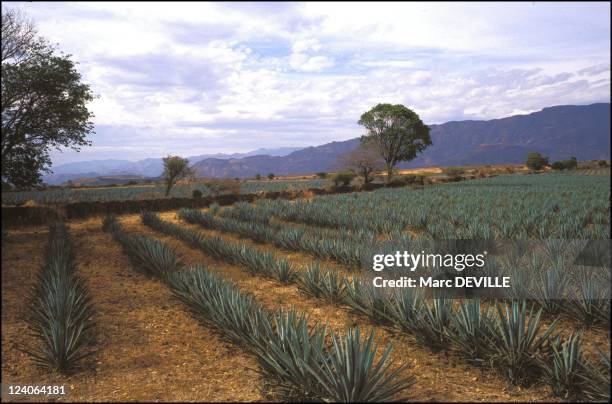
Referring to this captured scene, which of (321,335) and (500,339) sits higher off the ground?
(321,335)

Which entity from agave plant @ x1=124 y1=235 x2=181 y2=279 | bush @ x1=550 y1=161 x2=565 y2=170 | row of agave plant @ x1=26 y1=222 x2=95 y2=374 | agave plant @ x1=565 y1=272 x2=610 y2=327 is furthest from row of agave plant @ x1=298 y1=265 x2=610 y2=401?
bush @ x1=550 y1=161 x2=565 y2=170

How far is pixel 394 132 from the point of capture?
4238 cm

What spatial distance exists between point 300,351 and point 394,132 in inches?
1629

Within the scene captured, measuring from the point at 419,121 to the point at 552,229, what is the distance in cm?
3509

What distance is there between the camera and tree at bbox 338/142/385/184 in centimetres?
3938

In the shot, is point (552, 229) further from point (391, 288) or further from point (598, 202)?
point (598, 202)

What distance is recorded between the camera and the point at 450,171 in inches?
2398

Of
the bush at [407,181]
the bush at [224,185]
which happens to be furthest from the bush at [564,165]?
the bush at [224,185]

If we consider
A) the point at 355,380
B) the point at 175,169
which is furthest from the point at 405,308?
the point at 175,169

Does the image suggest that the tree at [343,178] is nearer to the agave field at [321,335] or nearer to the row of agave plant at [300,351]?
the agave field at [321,335]

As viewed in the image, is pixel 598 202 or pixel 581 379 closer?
pixel 581 379

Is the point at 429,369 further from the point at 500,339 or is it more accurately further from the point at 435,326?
the point at 500,339

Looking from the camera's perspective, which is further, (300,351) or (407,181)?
(407,181)

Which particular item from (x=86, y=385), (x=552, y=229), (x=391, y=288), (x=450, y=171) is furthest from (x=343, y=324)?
(x=450, y=171)
